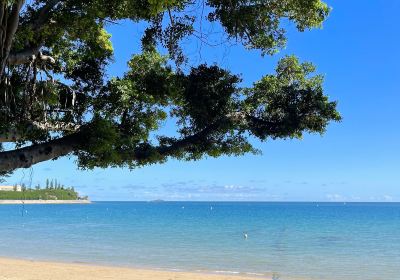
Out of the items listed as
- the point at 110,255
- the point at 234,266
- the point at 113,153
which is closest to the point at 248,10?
the point at 113,153

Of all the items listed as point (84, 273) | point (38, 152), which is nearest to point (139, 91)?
point (38, 152)

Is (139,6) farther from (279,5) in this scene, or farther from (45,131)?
(45,131)

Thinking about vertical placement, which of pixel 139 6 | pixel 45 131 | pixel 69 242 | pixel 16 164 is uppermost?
pixel 139 6

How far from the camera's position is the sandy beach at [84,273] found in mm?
18094

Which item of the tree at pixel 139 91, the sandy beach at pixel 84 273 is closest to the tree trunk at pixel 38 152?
the tree at pixel 139 91

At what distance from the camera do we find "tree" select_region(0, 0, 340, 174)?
7.51 m

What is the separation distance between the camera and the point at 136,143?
9047mm

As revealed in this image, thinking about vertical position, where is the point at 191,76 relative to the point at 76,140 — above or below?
above

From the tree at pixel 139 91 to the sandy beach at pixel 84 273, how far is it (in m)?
9.84

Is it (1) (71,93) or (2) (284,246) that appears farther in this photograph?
(2) (284,246)

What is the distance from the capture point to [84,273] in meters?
19.5

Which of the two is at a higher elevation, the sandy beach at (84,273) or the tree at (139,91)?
the tree at (139,91)

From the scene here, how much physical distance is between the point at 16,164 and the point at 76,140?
3.23 feet

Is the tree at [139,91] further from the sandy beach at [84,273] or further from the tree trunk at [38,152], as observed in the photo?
the sandy beach at [84,273]
